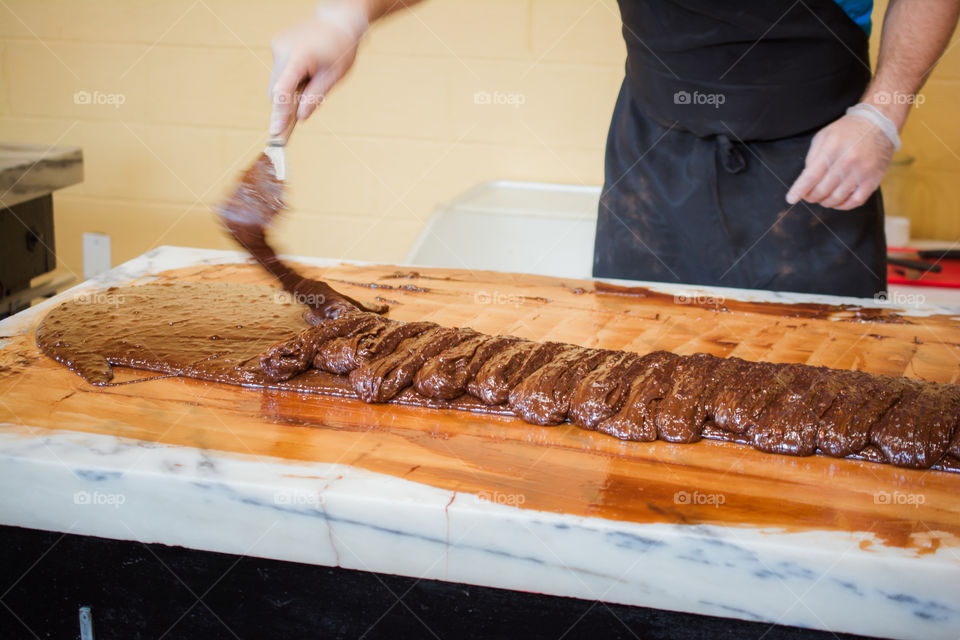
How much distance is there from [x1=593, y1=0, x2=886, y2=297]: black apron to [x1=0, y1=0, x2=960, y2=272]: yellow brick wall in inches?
46.3

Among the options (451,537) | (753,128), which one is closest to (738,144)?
(753,128)

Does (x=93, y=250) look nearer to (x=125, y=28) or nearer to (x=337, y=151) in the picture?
(x=125, y=28)

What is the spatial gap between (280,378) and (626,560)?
839mm

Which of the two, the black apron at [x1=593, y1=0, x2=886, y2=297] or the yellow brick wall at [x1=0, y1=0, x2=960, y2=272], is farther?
the yellow brick wall at [x1=0, y1=0, x2=960, y2=272]


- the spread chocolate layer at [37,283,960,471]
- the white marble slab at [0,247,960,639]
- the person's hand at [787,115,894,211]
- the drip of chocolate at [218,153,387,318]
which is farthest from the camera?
the person's hand at [787,115,894,211]

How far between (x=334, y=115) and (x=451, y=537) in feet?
9.73

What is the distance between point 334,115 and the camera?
390cm

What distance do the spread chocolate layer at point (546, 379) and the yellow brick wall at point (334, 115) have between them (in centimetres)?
197

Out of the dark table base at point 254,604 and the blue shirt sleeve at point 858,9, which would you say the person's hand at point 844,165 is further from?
the dark table base at point 254,604

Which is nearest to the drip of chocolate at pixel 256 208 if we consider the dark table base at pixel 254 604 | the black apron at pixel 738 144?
the dark table base at pixel 254 604

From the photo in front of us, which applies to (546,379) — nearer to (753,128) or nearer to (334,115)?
(753,128)

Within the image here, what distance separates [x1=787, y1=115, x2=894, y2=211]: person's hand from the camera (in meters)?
2.04

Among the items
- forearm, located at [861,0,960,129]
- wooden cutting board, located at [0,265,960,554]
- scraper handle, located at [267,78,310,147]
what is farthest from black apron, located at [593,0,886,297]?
scraper handle, located at [267,78,310,147]

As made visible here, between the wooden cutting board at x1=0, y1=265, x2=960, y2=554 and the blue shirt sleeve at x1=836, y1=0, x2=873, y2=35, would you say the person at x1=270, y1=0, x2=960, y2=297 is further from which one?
the wooden cutting board at x1=0, y1=265, x2=960, y2=554
